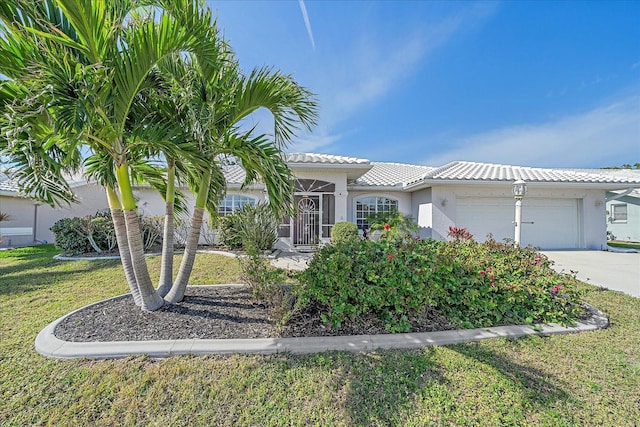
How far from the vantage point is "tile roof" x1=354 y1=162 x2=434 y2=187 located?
14.1 meters

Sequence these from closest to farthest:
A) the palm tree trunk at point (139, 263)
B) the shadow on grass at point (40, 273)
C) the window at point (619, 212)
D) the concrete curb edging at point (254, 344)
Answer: the concrete curb edging at point (254, 344) → the palm tree trunk at point (139, 263) → the shadow on grass at point (40, 273) → the window at point (619, 212)

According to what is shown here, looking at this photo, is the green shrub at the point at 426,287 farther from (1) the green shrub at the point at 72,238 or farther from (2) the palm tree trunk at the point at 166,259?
(1) the green shrub at the point at 72,238

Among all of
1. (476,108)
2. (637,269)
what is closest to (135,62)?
(637,269)

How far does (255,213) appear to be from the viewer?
10.6m

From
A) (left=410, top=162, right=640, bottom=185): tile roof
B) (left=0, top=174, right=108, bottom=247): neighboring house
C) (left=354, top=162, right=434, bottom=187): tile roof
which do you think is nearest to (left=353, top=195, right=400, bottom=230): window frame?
(left=354, top=162, right=434, bottom=187): tile roof

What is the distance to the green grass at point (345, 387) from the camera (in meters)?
2.46

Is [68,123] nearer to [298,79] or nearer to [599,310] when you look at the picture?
[298,79]

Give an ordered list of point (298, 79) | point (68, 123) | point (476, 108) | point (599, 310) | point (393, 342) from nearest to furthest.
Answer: point (68, 123) → point (393, 342) → point (298, 79) → point (599, 310) → point (476, 108)

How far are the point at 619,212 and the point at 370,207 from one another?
21.3 m

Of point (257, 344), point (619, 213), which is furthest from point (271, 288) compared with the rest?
point (619, 213)

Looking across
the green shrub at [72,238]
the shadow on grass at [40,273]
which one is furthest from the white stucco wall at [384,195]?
the green shrub at [72,238]

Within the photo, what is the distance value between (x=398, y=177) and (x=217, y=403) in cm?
1523

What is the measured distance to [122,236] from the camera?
4172mm

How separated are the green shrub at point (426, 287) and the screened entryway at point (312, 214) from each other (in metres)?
7.22
